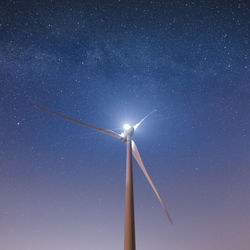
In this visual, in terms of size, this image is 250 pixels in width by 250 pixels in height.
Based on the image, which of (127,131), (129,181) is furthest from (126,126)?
(129,181)

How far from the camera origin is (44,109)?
1473 centimetres

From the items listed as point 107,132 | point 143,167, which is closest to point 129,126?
point 107,132

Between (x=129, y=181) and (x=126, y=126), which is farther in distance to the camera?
(x=126, y=126)

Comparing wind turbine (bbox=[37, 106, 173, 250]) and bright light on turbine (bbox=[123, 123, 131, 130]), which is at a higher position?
bright light on turbine (bbox=[123, 123, 131, 130])

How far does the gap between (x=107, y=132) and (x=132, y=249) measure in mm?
9198

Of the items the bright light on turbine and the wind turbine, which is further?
the bright light on turbine

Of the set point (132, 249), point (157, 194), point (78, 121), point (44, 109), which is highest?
point (78, 121)

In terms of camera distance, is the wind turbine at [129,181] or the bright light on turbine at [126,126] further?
the bright light on turbine at [126,126]

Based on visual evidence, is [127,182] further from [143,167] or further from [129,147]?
[143,167]

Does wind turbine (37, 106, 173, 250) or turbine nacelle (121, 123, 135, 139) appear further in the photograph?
turbine nacelle (121, 123, 135, 139)

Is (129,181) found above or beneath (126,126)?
beneath

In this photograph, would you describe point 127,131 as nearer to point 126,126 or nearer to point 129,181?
point 126,126

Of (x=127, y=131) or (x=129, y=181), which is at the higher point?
(x=127, y=131)

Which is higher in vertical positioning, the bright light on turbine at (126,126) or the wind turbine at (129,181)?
the bright light on turbine at (126,126)
